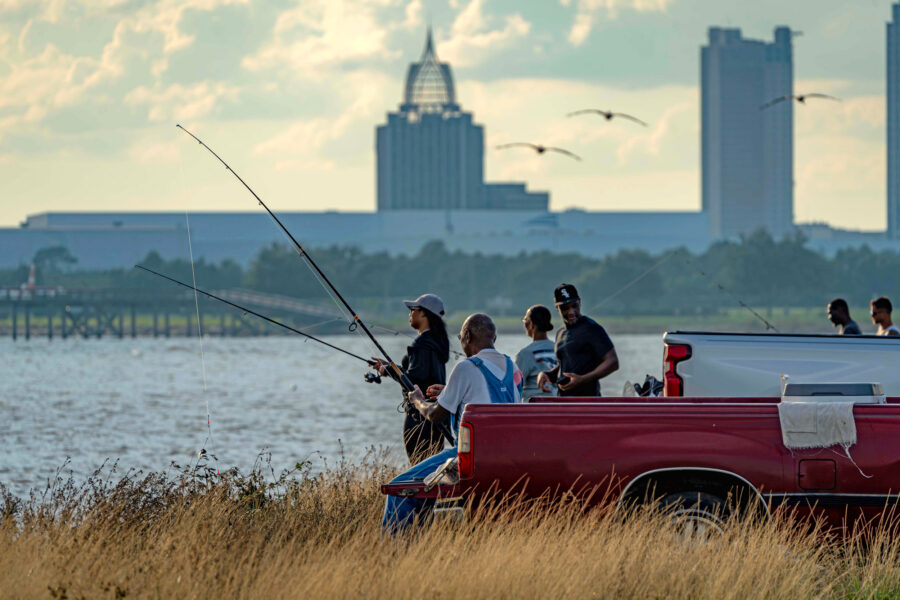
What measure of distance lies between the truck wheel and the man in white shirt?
1239 millimetres

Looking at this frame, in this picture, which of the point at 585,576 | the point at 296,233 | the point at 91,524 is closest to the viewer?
the point at 585,576

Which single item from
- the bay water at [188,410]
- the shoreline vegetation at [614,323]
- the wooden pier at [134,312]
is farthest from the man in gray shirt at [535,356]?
the wooden pier at [134,312]

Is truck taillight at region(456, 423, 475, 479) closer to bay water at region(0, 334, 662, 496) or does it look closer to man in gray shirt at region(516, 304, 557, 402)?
bay water at region(0, 334, 662, 496)

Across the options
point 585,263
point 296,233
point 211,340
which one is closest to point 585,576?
point 211,340

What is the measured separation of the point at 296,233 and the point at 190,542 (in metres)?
186

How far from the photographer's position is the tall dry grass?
820 cm

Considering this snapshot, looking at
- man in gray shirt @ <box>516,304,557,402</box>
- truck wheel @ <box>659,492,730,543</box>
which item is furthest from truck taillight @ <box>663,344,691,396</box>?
man in gray shirt @ <box>516,304,557,402</box>

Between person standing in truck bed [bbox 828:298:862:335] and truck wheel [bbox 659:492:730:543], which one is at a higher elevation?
person standing in truck bed [bbox 828:298:862:335]

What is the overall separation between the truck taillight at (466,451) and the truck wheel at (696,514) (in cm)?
112

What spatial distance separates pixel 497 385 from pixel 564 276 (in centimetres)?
16384

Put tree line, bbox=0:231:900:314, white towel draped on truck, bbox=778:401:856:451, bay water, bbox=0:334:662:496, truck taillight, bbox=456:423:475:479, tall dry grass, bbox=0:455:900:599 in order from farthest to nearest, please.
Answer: tree line, bbox=0:231:900:314 < bay water, bbox=0:334:662:496 < truck taillight, bbox=456:423:475:479 < white towel draped on truck, bbox=778:401:856:451 < tall dry grass, bbox=0:455:900:599

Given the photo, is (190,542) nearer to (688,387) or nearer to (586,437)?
(586,437)

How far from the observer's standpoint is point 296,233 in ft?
636

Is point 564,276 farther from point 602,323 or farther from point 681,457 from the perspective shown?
point 681,457
